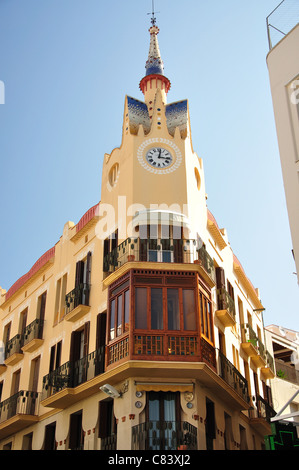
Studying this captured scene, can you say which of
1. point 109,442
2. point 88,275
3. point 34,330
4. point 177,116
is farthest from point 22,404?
point 177,116

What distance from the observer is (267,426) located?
26.2 meters

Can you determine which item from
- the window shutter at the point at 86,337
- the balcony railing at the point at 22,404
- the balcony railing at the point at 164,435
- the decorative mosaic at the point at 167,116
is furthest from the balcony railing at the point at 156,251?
the balcony railing at the point at 22,404

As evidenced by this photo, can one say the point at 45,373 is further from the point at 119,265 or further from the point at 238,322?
the point at 238,322

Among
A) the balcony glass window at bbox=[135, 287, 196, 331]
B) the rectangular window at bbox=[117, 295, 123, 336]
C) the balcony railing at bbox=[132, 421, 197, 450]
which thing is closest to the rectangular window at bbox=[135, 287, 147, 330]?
the balcony glass window at bbox=[135, 287, 196, 331]

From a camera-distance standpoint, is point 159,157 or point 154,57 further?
point 154,57

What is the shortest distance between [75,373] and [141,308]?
13.9ft

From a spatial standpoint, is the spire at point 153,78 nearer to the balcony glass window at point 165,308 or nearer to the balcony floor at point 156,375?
the balcony glass window at point 165,308

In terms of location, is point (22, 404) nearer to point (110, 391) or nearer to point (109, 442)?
point (109, 442)

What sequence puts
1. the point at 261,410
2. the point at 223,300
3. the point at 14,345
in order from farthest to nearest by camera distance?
the point at 14,345 < the point at 261,410 < the point at 223,300

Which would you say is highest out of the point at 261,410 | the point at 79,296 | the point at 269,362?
the point at 79,296

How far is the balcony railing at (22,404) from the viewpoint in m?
24.5

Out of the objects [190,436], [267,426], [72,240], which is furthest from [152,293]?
[267,426]

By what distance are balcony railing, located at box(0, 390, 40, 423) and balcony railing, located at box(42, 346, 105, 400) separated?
1542mm

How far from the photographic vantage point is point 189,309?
20.0 meters
